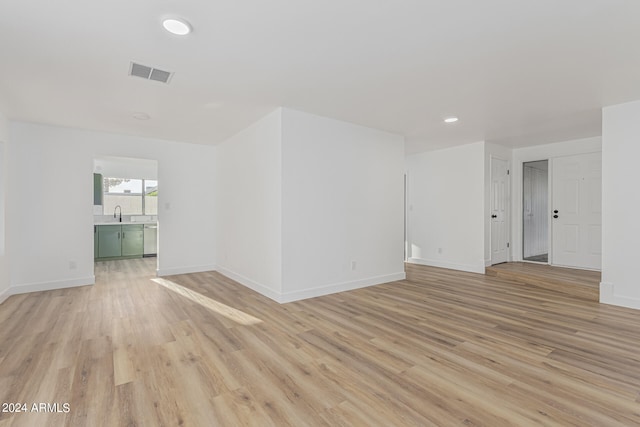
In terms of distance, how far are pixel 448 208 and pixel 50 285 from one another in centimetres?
702

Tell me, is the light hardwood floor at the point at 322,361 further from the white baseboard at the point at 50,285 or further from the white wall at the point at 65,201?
the white wall at the point at 65,201

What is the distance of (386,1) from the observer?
6.29 ft

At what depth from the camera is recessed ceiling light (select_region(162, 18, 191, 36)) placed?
2093 mm

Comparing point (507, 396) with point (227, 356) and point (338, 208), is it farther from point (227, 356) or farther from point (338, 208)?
point (338, 208)

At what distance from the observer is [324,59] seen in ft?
8.64

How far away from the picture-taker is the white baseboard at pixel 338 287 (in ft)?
12.9

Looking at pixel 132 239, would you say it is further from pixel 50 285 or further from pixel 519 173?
pixel 519 173

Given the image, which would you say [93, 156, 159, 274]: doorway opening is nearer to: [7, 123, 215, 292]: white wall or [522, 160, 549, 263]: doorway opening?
[7, 123, 215, 292]: white wall

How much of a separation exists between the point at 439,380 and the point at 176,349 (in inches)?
81.0

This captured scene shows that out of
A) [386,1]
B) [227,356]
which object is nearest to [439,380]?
[227,356]

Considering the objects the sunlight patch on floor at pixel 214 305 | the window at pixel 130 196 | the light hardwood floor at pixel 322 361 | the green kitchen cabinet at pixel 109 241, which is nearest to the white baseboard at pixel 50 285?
the light hardwood floor at pixel 322 361

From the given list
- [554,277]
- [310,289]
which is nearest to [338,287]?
[310,289]

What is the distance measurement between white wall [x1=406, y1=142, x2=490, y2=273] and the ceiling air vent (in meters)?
5.34

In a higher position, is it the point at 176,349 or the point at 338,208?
the point at 338,208
